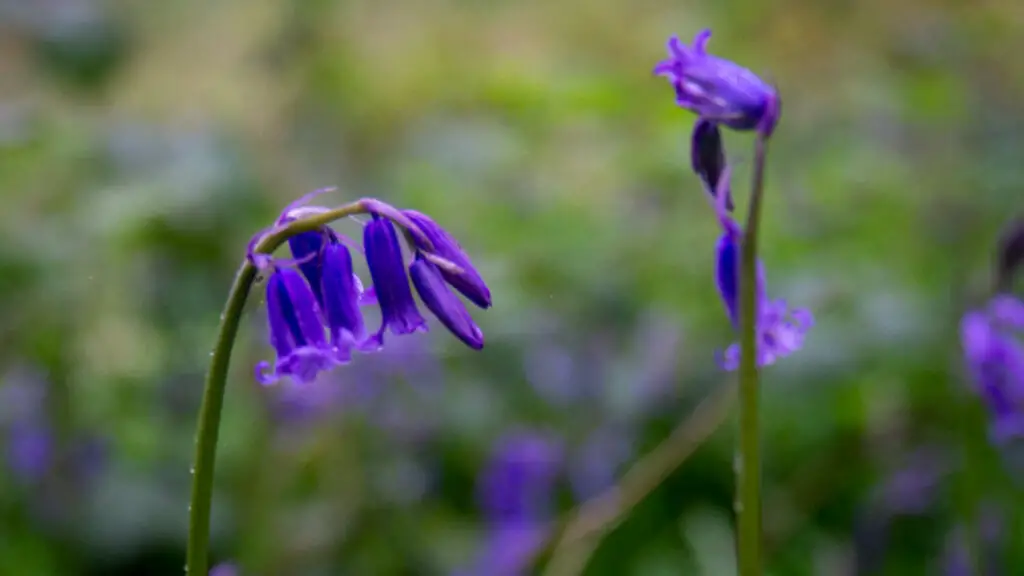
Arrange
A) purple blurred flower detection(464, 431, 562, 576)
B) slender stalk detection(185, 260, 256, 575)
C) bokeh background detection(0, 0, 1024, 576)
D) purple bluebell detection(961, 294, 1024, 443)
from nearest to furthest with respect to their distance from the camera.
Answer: slender stalk detection(185, 260, 256, 575), purple bluebell detection(961, 294, 1024, 443), bokeh background detection(0, 0, 1024, 576), purple blurred flower detection(464, 431, 562, 576)

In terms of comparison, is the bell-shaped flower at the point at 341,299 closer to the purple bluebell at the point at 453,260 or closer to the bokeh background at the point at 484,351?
the purple bluebell at the point at 453,260

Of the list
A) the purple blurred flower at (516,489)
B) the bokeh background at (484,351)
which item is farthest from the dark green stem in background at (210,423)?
the purple blurred flower at (516,489)

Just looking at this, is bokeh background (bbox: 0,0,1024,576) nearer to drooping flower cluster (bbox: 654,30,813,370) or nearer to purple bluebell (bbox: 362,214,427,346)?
drooping flower cluster (bbox: 654,30,813,370)

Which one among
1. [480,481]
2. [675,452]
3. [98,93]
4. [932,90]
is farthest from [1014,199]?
[98,93]

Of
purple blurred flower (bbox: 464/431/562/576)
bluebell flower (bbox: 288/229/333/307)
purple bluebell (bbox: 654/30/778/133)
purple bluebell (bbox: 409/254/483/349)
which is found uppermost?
purple bluebell (bbox: 654/30/778/133)

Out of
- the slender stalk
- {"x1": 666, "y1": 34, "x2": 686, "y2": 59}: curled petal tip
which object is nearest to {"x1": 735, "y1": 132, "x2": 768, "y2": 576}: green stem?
{"x1": 666, "y1": 34, "x2": 686, "y2": 59}: curled petal tip

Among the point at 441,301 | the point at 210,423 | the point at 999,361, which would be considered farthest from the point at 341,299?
the point at 999,361

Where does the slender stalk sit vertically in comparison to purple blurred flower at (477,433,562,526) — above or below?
above
